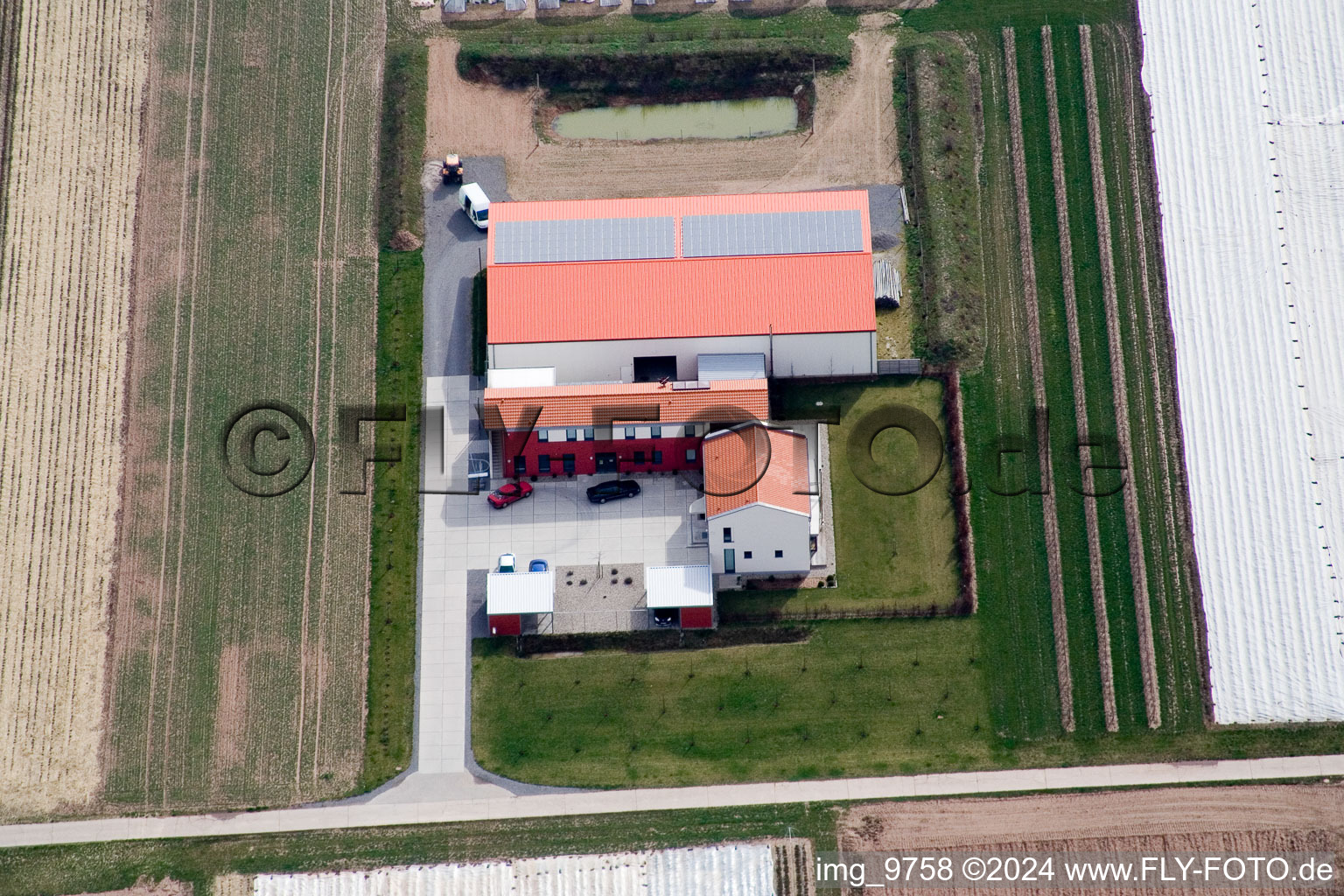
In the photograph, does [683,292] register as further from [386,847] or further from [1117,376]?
[386,847]

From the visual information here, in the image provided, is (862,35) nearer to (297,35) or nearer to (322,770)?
(297,35)

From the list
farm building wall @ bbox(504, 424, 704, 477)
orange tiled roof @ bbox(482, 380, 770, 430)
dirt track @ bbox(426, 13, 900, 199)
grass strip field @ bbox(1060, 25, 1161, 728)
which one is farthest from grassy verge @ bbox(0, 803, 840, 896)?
dirt track @ bbox(426, 13, 900, 199)

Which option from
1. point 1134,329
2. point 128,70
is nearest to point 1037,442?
point 1134,329

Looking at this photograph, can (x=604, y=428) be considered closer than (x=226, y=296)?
Yes

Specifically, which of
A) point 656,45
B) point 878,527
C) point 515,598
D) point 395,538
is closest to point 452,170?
point 656,45

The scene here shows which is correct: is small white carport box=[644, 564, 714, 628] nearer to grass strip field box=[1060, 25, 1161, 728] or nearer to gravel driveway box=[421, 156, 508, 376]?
Answer: gravel driveway box=[421, 156, 508, 376]
